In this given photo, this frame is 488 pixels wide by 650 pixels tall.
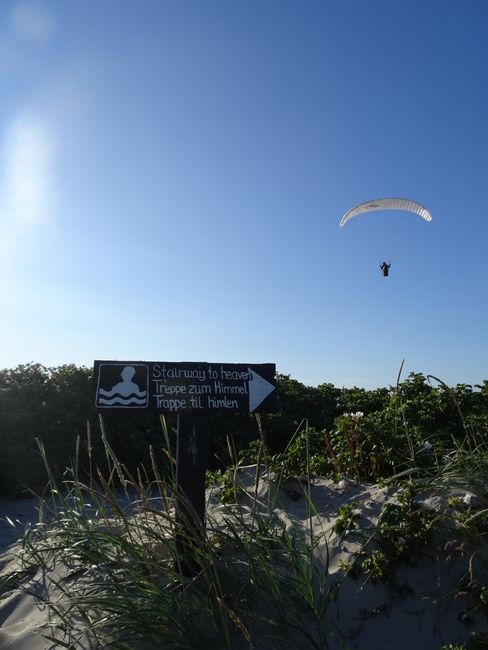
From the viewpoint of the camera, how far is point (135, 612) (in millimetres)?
2650

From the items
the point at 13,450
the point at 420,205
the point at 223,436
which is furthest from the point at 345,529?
the point at 420,205

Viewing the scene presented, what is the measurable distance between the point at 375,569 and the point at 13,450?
549 centimetres

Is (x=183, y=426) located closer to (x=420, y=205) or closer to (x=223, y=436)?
(x=223, y=436)

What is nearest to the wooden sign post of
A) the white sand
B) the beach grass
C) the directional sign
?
the directional sign

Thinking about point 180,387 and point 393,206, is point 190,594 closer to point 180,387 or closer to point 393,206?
point 180,387

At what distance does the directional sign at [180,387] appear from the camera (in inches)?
142

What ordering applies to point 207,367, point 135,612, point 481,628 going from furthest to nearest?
point 207,367, point 481,628, point 135,612

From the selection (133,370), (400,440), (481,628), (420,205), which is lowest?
(481,628)

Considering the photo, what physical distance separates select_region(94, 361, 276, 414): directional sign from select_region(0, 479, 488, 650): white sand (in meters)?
0.86

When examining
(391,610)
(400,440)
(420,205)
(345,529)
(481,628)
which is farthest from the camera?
(420,205)

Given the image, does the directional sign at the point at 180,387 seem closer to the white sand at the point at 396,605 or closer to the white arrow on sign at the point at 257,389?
the white arrow on sign at the point at 257,389

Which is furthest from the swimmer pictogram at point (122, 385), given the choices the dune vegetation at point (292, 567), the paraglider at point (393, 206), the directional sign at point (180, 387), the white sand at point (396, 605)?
the paraglider at point (393, 206)

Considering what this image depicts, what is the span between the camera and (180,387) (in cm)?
367

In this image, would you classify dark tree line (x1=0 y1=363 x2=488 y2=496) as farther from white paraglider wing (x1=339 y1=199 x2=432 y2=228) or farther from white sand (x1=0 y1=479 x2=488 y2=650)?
white paraglider wing (x1=339 y1=199 x2=432 y2=228)
